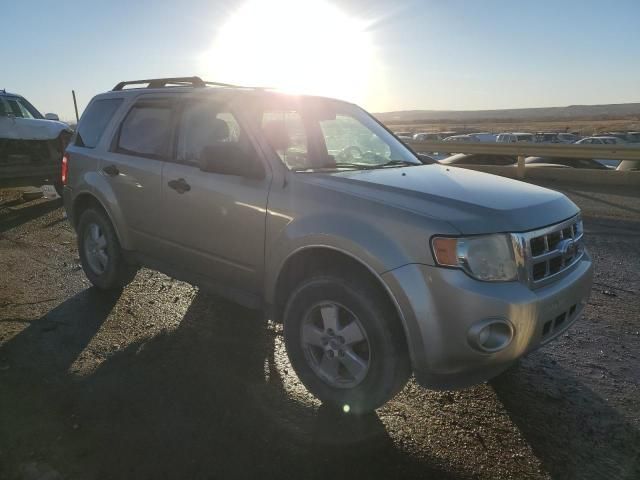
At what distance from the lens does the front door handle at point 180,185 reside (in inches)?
145

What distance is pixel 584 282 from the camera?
2.95m

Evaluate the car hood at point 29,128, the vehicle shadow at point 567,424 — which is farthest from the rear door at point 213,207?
the car hood at point 29,128

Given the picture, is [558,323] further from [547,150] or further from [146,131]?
[547,150]

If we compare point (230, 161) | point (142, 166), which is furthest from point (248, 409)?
point (142, 166)

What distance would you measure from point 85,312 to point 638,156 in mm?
11317

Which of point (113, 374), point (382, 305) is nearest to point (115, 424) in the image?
point (113, 374)

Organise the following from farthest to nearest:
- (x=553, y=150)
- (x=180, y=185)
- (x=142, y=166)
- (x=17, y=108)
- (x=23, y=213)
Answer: (x=553, y=150), (x=17, y=108), (x=23, y=213), (x=142, y=166), (x=180, y=185)

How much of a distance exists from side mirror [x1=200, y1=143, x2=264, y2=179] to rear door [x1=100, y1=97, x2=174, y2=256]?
90 centimetres

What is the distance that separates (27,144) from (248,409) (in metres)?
9.82

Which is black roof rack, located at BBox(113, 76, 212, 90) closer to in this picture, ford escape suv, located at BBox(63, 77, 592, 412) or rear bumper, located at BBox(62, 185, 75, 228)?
ford escape suv, located at BBox(63, 77, 592, 412)

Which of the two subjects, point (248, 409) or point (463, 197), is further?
point (248, 409)

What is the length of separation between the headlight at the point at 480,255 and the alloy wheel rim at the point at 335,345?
0.62 meters

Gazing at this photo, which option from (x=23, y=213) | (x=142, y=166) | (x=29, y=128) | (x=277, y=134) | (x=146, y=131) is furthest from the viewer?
(x=29, y=128)

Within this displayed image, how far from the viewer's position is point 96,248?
486cm
